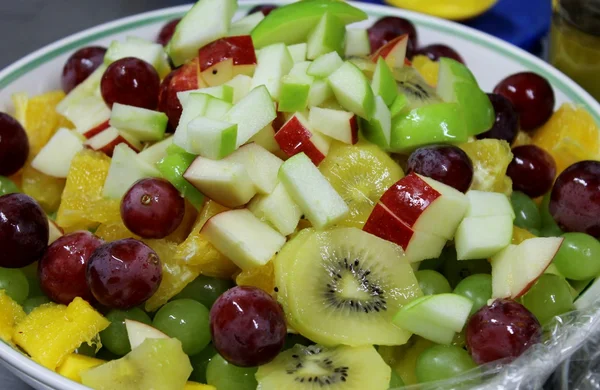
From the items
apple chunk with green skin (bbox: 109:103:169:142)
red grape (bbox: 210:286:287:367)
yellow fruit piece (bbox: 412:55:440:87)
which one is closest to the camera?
red grape (bbox: 210:286:287:367)

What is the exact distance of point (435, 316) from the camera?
3.24ft

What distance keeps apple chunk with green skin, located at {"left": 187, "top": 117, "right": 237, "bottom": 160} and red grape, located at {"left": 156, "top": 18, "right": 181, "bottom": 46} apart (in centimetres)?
58

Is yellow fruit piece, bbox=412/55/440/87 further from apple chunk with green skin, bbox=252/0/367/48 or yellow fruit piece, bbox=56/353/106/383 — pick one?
yellow fruit piece, bbox=56/353/106/383

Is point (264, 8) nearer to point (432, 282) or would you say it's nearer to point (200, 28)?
point (200, 28)

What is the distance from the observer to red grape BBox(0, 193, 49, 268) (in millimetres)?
1055

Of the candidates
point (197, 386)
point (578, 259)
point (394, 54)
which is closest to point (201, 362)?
point (197, 386)

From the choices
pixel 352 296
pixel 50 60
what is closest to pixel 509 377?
pixel 352 296

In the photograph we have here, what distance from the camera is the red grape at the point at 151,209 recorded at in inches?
42.0

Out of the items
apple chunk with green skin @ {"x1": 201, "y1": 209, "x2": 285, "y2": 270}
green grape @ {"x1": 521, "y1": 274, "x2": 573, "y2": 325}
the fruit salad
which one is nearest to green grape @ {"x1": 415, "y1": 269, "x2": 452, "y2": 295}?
the fruit salad

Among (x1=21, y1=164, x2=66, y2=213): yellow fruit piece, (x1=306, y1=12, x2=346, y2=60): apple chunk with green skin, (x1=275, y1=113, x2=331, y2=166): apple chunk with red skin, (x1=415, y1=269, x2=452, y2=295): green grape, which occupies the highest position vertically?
(x1=306, y1=12, x2=346, y2=60): apple chunk with green skin

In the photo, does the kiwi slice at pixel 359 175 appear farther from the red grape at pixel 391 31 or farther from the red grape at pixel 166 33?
the red grape at pixel 166 33

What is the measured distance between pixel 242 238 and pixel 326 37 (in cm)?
50

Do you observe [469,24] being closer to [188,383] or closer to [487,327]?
[487,327]

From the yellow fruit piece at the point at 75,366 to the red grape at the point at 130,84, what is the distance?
54 centimetres
